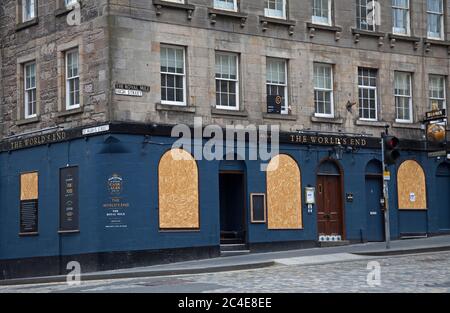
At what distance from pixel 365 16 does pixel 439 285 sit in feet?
51.6

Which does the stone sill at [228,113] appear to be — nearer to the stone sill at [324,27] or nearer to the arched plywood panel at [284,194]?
the arched plywood panel at [284,194]

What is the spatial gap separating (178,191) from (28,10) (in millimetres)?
8241

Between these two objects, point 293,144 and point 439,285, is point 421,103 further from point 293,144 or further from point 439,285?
point 439,285

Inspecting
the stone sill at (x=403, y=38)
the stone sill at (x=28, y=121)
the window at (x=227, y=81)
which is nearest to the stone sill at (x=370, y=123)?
the stone sill at (x=403, y=38)

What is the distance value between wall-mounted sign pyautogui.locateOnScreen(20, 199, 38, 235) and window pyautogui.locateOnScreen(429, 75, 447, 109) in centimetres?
1494

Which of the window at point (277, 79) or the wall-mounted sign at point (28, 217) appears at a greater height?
the window at point (277, 79)

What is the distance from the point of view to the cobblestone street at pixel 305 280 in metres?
17.4

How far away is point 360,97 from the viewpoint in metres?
31.2

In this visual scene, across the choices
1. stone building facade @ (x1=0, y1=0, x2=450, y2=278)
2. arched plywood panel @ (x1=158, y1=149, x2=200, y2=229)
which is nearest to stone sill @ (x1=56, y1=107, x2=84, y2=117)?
stone building facade @ (x1=0, y1=0, x2=450, y2=278)

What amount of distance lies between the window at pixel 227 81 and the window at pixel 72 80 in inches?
170

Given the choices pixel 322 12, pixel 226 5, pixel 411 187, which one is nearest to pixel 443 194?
pixel 411 187

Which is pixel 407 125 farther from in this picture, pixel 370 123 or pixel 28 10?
pixel 28 10

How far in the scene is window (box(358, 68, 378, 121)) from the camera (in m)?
31.2

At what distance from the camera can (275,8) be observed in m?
29.3
